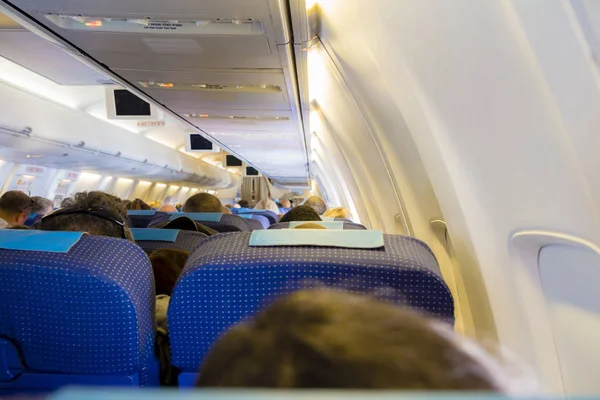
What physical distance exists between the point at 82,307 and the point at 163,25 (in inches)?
74.2

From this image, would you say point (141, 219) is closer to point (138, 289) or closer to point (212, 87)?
point (212, 87)

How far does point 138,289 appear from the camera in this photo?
5.11 feet

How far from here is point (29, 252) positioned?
1.54 meters

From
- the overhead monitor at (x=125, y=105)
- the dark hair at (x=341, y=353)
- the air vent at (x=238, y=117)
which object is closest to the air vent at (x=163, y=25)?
the dark hair at (x=341, y=353)

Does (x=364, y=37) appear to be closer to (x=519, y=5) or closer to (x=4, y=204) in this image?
(x=519, y=5)

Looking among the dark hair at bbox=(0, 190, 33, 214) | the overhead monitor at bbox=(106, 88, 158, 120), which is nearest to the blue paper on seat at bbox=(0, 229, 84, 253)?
the dark hair at bbox=(0, 190, 33, 214)

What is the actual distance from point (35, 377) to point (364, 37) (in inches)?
95.0

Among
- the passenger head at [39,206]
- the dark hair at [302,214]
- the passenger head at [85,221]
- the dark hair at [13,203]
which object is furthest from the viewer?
the passenger head at [39,206]

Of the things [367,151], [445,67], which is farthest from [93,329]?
[367,151]

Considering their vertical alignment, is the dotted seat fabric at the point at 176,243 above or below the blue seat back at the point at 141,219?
below

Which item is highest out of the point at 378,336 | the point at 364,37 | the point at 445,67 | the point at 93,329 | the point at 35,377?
the point at 364,37

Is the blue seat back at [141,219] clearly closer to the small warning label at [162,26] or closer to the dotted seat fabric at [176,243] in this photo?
the dotted seat fabric at [176,243]

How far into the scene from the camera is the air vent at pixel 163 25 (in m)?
2.78

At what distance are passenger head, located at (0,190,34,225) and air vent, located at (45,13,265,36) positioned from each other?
3.50 m
